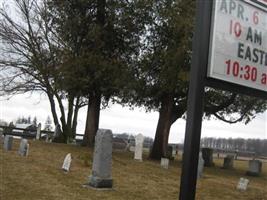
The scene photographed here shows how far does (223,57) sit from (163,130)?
20685 millimetres

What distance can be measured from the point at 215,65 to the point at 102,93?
20222mm

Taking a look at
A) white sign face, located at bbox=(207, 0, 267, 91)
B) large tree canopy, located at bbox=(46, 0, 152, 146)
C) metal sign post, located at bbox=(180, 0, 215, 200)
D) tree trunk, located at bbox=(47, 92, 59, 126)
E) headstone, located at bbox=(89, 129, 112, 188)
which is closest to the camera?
→ metal sign post, located at bbox=(180, 0, 215, 200)

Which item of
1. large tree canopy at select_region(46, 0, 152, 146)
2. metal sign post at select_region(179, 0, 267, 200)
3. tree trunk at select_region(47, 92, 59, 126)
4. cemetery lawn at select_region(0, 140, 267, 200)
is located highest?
large tree canopy at select_region(46, 0, 152, 146)

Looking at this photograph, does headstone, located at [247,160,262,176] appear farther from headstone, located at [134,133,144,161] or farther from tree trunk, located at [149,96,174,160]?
headstone, located at [134,133,144,161]

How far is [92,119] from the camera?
25.8 m

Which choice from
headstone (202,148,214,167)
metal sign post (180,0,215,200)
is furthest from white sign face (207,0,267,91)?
headstone (202,148,214,167)

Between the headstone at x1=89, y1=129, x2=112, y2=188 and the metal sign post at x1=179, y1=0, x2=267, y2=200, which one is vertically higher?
the metal sign post at x1=179, y1=0, x2=267, y2=200

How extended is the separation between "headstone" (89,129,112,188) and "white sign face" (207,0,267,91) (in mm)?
7168

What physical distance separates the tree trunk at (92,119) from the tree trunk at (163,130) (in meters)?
3.13

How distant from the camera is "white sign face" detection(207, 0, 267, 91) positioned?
4477 millimetres

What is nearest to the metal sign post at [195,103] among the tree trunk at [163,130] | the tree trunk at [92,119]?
the tree trunk at [163,130]

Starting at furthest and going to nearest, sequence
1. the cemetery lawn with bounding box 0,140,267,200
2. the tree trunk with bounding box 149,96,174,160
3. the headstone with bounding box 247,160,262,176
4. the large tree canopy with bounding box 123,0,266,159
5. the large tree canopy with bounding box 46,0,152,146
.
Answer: the headstone with bounding box 247,160,262,176 < the tree trunk with bounding box 149,96,174,160 < the large tree canopy with bounding box 46,0,152,146 < the large tree canopy with bounding box 123,0,266,159 < the cemetery lawn with bounding box 0,140,267,200

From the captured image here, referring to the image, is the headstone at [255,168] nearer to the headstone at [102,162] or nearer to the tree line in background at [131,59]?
the tree line in background at [131,59]

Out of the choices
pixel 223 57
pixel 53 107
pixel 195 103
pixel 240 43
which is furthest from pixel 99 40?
pixel 195 103
